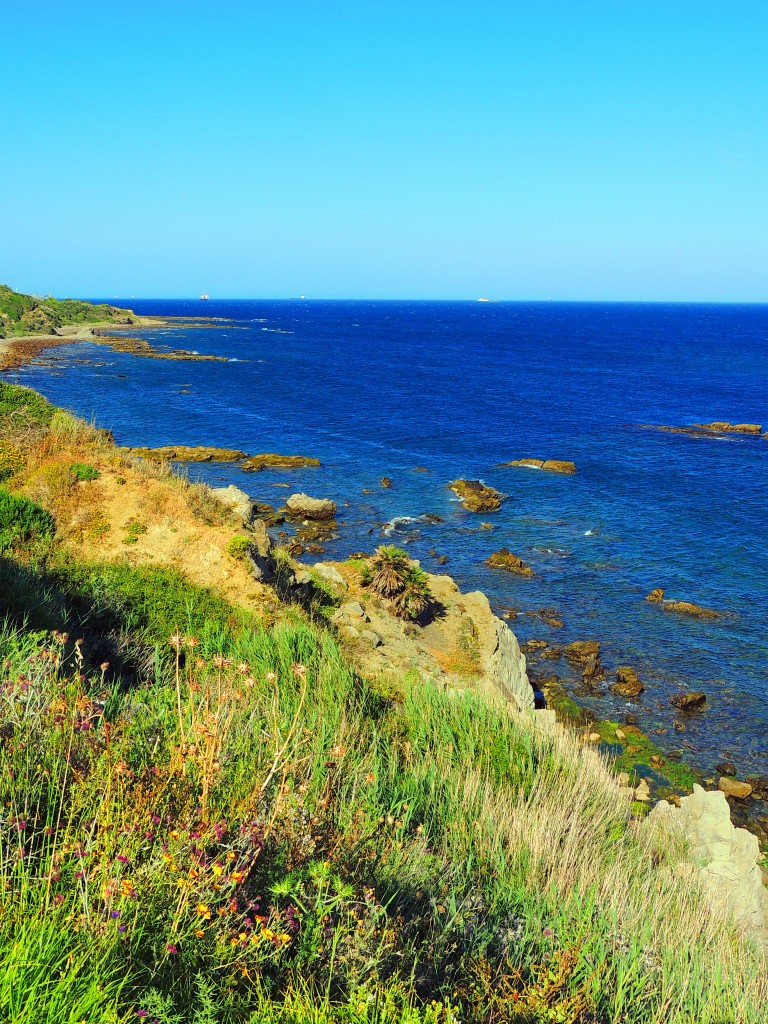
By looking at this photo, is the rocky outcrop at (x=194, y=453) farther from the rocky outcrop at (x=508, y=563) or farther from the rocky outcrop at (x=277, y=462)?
the rocky outcrop at (x=508, y=563)

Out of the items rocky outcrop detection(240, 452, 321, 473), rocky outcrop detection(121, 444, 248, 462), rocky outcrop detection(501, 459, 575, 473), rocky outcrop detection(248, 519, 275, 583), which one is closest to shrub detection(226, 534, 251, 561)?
rocky outcrop detection(248, 519, 275, 583)

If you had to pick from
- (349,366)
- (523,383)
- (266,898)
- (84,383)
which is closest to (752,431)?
(523,383)

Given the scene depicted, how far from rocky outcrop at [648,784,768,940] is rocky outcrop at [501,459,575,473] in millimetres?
36594

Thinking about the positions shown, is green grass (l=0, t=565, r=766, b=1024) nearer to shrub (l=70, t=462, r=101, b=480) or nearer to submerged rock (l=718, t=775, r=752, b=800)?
shrub (l=70, t=462, r=101, b=480)

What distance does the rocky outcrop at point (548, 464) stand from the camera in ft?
170

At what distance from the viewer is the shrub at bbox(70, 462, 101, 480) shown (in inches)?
790

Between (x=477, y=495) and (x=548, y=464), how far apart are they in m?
9.71

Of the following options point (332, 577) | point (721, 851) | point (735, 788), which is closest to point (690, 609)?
point (735, 788)

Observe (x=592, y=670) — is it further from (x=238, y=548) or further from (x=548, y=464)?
(x=548, y=464)

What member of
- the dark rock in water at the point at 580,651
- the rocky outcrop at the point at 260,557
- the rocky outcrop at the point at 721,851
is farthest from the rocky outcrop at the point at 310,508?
the rocky outcrop at the point at 721,851

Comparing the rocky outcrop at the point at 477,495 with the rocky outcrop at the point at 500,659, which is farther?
the rocky outcrop at the point at 477,495

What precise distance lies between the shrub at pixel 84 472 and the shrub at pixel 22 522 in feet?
6.23

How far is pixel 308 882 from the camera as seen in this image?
15.4 ft

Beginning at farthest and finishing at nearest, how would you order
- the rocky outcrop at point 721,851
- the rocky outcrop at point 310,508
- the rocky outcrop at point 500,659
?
the rocky outcrop at point 310,508, the rocky outcrop at point 500,659, the rocky outcrop at point 721,851
